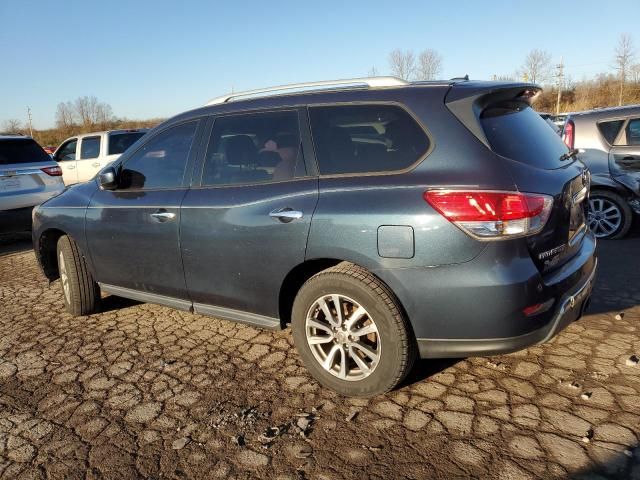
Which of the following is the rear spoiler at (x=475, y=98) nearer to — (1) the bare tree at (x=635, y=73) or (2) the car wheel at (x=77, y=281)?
(2) the car wheel at (x=77, y=281)

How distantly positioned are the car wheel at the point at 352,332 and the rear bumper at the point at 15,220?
6434mm

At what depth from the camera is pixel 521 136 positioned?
290 cm

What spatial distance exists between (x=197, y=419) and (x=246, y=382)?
0.47 metres

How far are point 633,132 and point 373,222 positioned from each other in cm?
531

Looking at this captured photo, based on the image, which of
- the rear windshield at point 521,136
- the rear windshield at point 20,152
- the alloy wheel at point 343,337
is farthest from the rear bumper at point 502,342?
the rear windshield at point 20,152

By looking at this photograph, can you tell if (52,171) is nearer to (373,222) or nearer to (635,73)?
(373,222)

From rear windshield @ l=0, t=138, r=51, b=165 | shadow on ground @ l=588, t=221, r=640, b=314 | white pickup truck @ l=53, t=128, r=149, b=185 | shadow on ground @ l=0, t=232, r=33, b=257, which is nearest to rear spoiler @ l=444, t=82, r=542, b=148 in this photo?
shadow on ground @ l=588, t=221, r=640, b=314

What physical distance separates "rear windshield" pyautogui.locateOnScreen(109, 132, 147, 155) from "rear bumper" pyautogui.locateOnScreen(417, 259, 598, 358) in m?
11.8

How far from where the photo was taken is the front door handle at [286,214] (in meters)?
3.01

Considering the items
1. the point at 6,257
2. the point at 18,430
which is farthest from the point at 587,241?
the point at 6,257

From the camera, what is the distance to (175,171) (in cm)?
382

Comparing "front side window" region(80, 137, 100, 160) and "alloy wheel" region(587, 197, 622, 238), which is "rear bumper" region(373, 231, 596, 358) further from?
"front side window" region(80, 137, 100, 160)

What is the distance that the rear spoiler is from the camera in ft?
8.81

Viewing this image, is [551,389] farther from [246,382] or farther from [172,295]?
[172,295]
